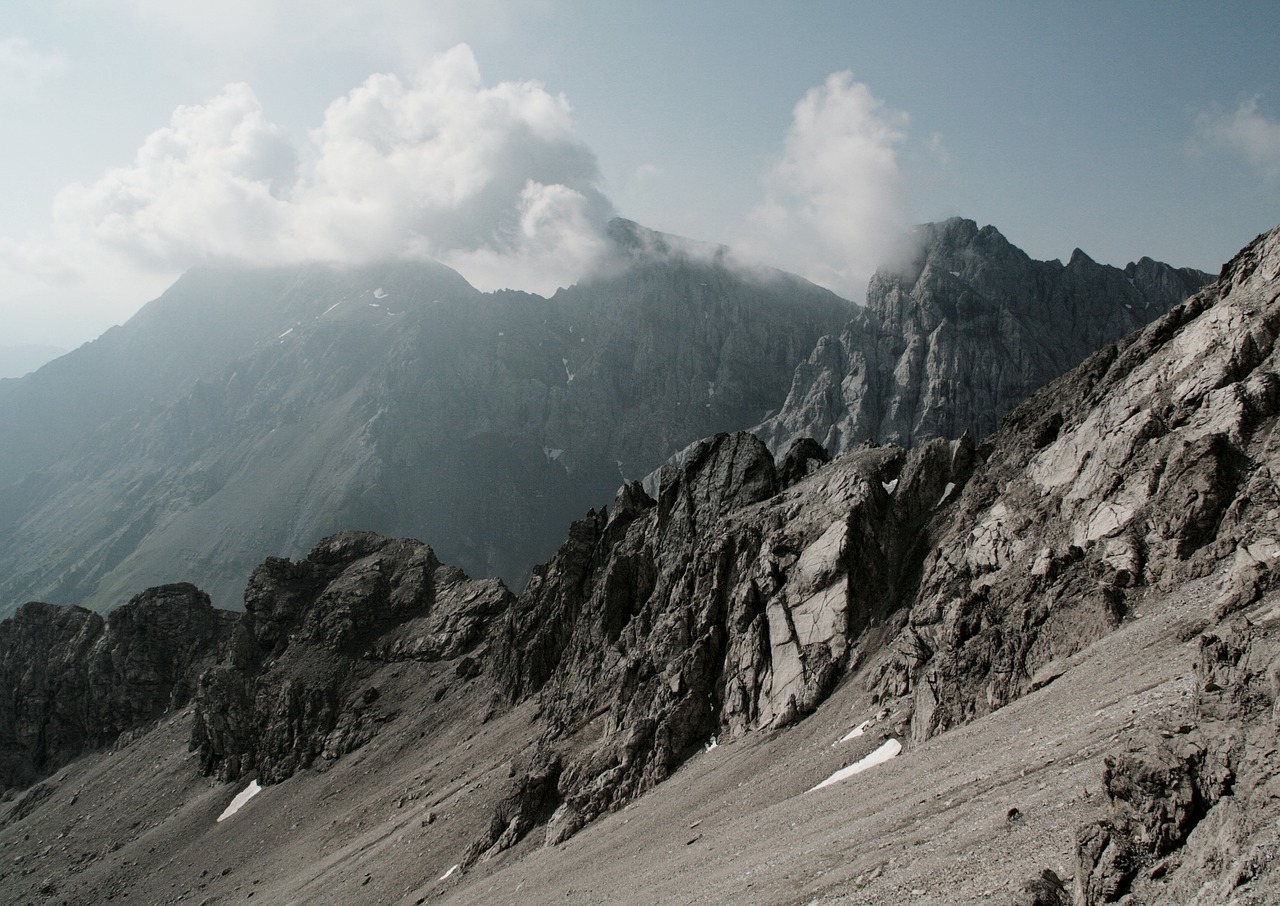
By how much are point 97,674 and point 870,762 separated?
12631 cm

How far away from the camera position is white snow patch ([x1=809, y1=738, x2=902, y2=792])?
40.4m

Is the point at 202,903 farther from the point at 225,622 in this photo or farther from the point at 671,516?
the point at 225,622

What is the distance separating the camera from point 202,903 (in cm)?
7062

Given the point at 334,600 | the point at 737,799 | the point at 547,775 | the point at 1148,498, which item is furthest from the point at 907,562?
the point at 334,600

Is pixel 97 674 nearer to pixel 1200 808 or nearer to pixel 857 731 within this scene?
pixel 857 731

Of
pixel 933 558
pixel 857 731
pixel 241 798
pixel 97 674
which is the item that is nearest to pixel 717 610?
pixel 933 558

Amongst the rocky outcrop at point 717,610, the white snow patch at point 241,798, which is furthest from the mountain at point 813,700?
the white snow patch at point 241,798

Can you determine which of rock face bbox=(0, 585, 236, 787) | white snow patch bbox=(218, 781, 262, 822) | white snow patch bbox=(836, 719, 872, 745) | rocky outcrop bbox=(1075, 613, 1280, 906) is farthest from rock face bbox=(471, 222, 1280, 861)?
rock face bbox=(0, 585, 236, 787)

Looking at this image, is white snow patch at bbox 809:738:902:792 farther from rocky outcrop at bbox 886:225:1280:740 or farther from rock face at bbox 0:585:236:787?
rock face at bbox 0:585:236:787

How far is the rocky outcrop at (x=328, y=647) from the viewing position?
9369cm

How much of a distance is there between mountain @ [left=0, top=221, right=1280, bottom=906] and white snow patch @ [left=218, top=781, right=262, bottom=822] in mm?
445

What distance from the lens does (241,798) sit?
8875cm

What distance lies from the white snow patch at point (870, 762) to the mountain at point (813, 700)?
0.26 m

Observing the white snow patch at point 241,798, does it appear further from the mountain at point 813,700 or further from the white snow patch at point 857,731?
the white snow patch at point 857,731
